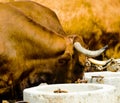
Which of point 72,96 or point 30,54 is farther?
point 30,54

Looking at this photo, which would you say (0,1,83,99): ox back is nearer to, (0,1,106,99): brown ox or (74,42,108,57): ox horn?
(0,1,106,99): brown ox

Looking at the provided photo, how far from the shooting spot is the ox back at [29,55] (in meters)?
8.78

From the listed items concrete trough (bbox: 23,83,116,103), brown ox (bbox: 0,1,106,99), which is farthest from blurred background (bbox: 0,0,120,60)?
concrete trough (bbox: 23,83,116,103)

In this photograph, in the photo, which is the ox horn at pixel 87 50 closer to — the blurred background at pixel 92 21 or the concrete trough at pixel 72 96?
the concrete trough at pixel 72 96

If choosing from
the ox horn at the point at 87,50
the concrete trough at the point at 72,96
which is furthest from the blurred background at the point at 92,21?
the concrete trough at the point at 72,96

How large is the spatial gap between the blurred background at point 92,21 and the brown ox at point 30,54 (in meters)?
3.59

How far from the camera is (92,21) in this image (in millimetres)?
13344

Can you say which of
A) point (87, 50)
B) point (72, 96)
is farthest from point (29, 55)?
point (72, 96)

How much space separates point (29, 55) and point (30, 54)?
0.03 meters

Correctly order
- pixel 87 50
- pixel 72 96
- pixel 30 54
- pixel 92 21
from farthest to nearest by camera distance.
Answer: pixel 92 21 < pixel 30 54 < pixel 87 50 < pixel 72 96

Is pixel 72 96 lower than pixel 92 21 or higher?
lower

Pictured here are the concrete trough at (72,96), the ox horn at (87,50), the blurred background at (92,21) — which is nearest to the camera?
the concrete trough at (72,96)

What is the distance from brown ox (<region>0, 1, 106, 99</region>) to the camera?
346 inches

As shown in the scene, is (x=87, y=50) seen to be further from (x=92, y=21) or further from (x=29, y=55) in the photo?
(x=92, y=21)
